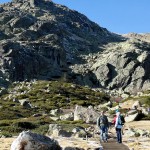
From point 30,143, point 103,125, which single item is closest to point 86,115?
point 103,125

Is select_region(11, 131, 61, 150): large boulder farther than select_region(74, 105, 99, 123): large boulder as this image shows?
No

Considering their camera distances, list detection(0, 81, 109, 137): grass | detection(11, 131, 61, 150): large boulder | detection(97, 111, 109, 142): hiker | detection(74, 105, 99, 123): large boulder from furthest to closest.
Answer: detection(0, 81, 109, 137): grass, detection(74, 105, 99, 123): large boulder, detection(97, 111, 109, 142): hiker, detection(11, 131, 61, 150): large boulder

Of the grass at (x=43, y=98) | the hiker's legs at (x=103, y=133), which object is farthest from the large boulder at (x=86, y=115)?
the hiker's legs at (x=103, y=133)

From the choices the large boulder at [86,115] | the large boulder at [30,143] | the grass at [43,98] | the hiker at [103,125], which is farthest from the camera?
the grass at [43,98]

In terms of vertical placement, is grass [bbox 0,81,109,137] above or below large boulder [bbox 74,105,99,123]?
above

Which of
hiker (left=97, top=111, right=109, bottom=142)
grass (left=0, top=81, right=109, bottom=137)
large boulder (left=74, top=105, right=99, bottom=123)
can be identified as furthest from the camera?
grass (left=0, top=81, right=109, bottom=137)

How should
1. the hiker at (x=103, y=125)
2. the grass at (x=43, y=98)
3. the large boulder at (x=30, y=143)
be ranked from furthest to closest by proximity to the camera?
the grass at (x=43, y=98) → the hiker at (x=103, y=125) → the large boulder at (x=30, y=143)

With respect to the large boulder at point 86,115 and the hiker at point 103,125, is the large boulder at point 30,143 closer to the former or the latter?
the hiker at point 103,125

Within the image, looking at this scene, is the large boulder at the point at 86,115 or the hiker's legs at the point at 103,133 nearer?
the hiker's legs at the point at 103,133

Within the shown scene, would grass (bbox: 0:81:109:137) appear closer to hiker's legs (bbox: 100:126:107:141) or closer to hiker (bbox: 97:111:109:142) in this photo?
hiker's legs (bbox: 100:126:107:141)

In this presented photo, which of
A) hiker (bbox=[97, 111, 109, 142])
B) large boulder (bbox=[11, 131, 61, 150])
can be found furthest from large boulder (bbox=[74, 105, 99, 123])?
large boulder (bbox=[11, 131, 61, 150])

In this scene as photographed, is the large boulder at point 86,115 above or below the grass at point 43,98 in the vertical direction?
below

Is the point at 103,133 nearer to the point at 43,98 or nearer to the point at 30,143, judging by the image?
the point at 30,143

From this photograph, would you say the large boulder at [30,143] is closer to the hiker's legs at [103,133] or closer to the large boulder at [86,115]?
the hiker's legs at [103,133]
